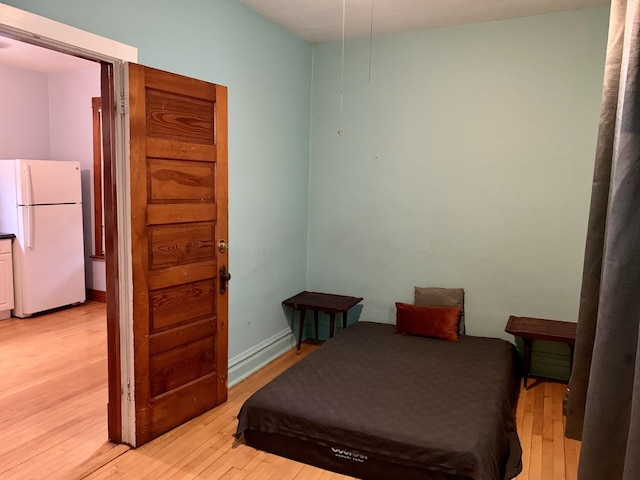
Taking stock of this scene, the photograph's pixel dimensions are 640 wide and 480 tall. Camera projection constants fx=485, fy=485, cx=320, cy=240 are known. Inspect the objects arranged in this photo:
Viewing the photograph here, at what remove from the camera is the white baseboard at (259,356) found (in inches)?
145

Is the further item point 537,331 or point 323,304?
point 323,304

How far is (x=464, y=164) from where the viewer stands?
13.1 feet

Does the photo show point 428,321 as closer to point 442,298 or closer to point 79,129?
point 442,298

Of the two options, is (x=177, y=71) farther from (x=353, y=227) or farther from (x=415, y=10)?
(x=353, y=227)

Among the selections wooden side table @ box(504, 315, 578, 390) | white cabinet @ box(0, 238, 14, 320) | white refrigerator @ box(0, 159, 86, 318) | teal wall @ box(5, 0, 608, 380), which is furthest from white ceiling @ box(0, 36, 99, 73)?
wooden side table @ box(504, 315, 578, 390)

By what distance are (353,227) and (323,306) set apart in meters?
0.81

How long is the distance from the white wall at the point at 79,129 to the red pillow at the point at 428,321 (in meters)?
3.86

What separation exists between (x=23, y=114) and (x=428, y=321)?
5186mm

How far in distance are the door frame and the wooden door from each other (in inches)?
1.8

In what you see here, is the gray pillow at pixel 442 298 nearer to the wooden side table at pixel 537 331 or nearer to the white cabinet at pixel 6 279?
the wooden side table at pixel 537 331

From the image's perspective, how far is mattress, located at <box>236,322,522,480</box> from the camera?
2.40 metres

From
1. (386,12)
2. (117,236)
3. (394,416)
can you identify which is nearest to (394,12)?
(386,12)

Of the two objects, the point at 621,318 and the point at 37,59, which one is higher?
the point at 37,59

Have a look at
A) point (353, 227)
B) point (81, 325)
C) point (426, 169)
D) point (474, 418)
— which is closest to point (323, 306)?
point (353, 227)
